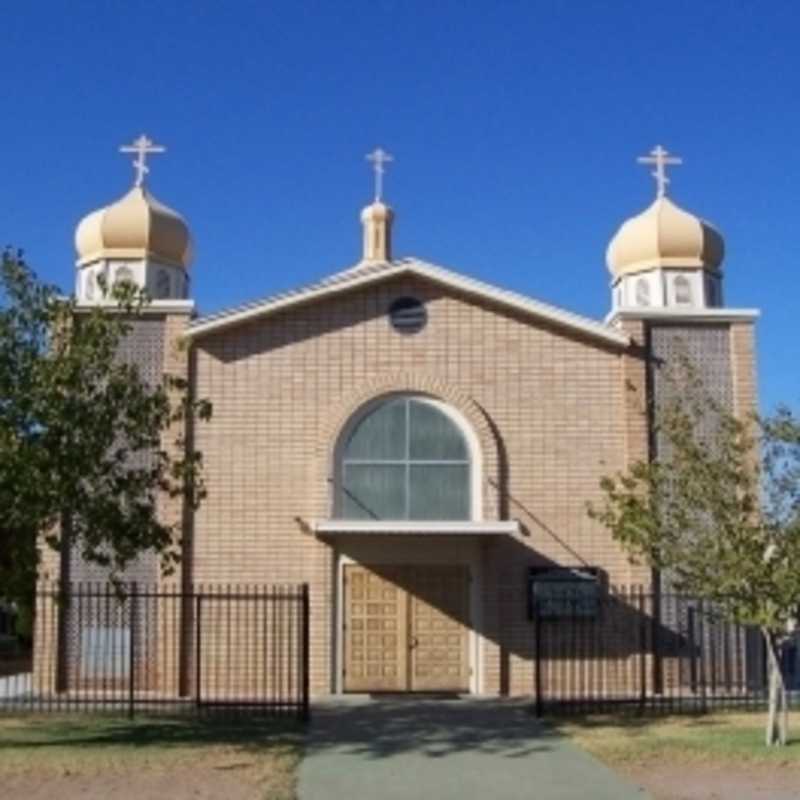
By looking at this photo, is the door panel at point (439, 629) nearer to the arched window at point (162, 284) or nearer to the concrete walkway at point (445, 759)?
the concrete walkway at point (445, 759)

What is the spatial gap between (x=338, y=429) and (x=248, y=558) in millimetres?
2575

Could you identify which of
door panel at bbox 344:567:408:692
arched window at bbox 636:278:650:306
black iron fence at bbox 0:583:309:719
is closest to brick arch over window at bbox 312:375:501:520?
door panel at bbox 344:567:408:692

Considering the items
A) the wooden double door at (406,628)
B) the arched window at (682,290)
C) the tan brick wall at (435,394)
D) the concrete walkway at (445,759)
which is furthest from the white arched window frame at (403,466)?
the arched window at (682,290)

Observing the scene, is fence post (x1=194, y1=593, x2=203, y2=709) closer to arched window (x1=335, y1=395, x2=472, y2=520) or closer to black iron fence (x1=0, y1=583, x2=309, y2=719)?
black iron fence (x1=0, y1=583, x2=309, y2=719)

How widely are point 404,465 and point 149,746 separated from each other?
27.7 feet

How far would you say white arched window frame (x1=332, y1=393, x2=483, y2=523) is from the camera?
2269cm

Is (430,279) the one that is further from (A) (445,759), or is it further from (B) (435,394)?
(A) (445,759)

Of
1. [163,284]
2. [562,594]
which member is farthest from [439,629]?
[163,284]

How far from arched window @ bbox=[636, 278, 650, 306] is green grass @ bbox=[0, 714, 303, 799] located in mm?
11240

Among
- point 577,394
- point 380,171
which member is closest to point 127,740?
point 577,394

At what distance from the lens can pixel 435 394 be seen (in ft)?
75.6

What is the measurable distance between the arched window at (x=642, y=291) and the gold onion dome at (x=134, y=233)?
856 cm

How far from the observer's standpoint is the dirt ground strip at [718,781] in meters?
12.5

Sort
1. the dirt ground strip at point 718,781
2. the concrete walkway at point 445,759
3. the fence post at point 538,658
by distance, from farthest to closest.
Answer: the fence post at point 538,658, the concrete walkway at point 445,759, the dirt ground strip at point 718,781
